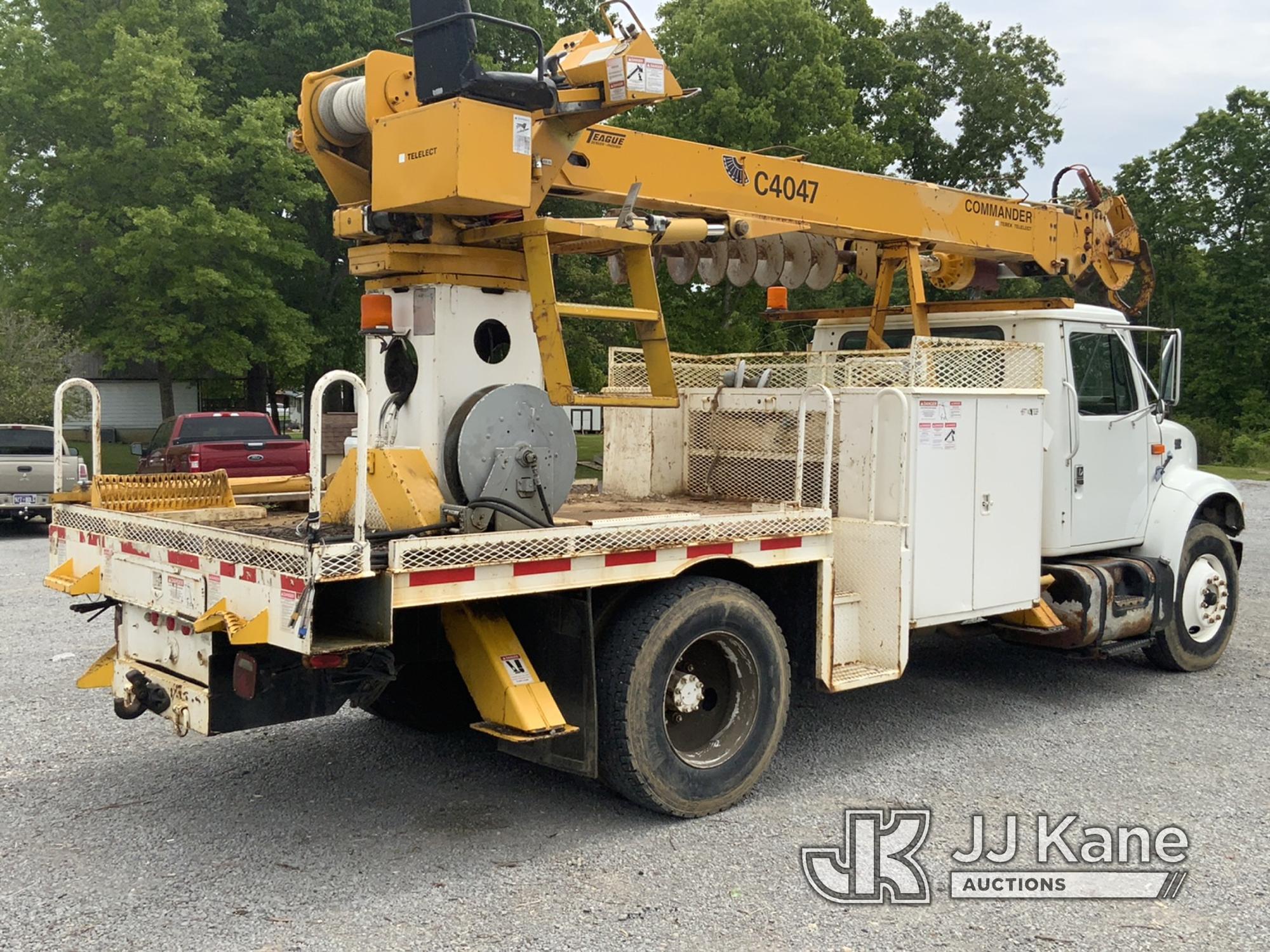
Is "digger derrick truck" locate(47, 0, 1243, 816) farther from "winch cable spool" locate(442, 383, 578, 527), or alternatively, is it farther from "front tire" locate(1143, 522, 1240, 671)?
"front tire" locate(1143, 522, 1240, 671)

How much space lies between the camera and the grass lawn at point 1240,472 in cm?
2928

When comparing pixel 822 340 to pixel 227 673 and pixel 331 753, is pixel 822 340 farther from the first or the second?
pixel 227 673

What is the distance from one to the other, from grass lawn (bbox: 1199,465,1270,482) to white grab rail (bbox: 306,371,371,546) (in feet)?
91.2

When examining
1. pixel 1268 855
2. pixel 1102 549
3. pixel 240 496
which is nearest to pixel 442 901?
pixel 240 496

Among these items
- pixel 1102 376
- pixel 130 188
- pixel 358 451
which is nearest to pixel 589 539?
pixel 358 451

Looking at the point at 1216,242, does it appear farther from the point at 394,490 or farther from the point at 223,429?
the point at 394,490

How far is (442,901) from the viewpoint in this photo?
4.57 m

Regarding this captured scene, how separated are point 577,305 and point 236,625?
74.6 inches

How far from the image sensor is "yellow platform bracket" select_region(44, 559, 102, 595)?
5.68 m

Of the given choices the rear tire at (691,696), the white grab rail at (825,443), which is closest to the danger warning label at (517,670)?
the rear tire at (691,696)

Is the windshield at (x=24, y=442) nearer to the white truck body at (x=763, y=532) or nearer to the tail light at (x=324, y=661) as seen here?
the white truck body at (x=763, y=532)

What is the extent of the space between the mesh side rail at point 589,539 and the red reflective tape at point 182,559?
1.02 meters

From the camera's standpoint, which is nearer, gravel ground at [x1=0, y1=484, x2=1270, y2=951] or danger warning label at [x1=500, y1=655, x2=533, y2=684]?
gravel ground at [x1=0, y1=484, x2=1270, y2=951]

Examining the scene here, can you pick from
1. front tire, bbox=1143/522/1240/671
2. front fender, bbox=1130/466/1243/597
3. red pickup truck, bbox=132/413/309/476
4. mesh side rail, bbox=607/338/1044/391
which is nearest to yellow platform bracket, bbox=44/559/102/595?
mesh side rail, bbox=607/338/1044/391
